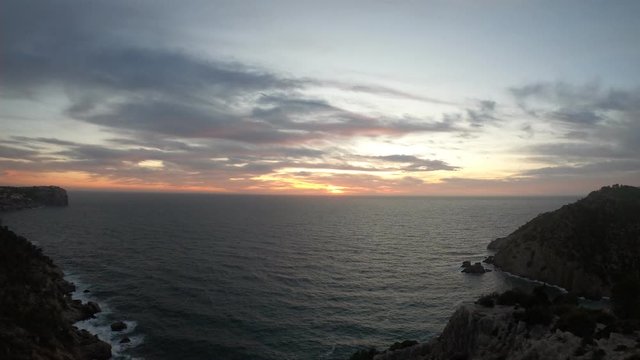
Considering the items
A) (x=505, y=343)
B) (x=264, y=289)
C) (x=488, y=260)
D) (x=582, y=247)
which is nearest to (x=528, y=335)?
(x=505, y=343)

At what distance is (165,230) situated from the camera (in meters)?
179

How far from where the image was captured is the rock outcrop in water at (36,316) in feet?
157

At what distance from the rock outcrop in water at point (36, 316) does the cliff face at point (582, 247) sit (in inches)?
3585

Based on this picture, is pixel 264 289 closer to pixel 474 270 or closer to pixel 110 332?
pixel 110 332

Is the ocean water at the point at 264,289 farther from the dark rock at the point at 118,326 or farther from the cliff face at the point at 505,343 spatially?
the cliff face at the point at 505,343

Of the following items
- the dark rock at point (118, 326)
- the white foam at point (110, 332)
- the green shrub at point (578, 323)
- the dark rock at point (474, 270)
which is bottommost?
the white foam at point (110, 332)

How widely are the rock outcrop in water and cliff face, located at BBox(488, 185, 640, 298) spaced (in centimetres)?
9107

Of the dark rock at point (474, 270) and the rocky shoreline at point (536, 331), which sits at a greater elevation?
the rocky shoreline at point (536, 331)

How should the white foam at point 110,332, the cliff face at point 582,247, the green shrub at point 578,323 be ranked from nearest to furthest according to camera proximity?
the green shrub at point 578,323 → the white foam at point 110,332 → the cliff face at point 582,247

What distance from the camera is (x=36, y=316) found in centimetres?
5628

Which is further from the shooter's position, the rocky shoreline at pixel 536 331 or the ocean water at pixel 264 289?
the ocean water at pixel 264 289

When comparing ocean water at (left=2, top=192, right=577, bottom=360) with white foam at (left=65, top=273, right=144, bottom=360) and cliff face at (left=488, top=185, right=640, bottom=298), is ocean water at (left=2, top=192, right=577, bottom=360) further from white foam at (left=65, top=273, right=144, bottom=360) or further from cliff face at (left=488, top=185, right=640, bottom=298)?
cliff face at (left=488, top=185, right=640, bottom=298)

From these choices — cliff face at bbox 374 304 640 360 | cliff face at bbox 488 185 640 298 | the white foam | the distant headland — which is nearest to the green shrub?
cliff face at bbox 374 304 640 360

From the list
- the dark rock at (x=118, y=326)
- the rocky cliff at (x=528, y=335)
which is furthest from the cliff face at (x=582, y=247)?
the dark rock at (x=118, y=326)
